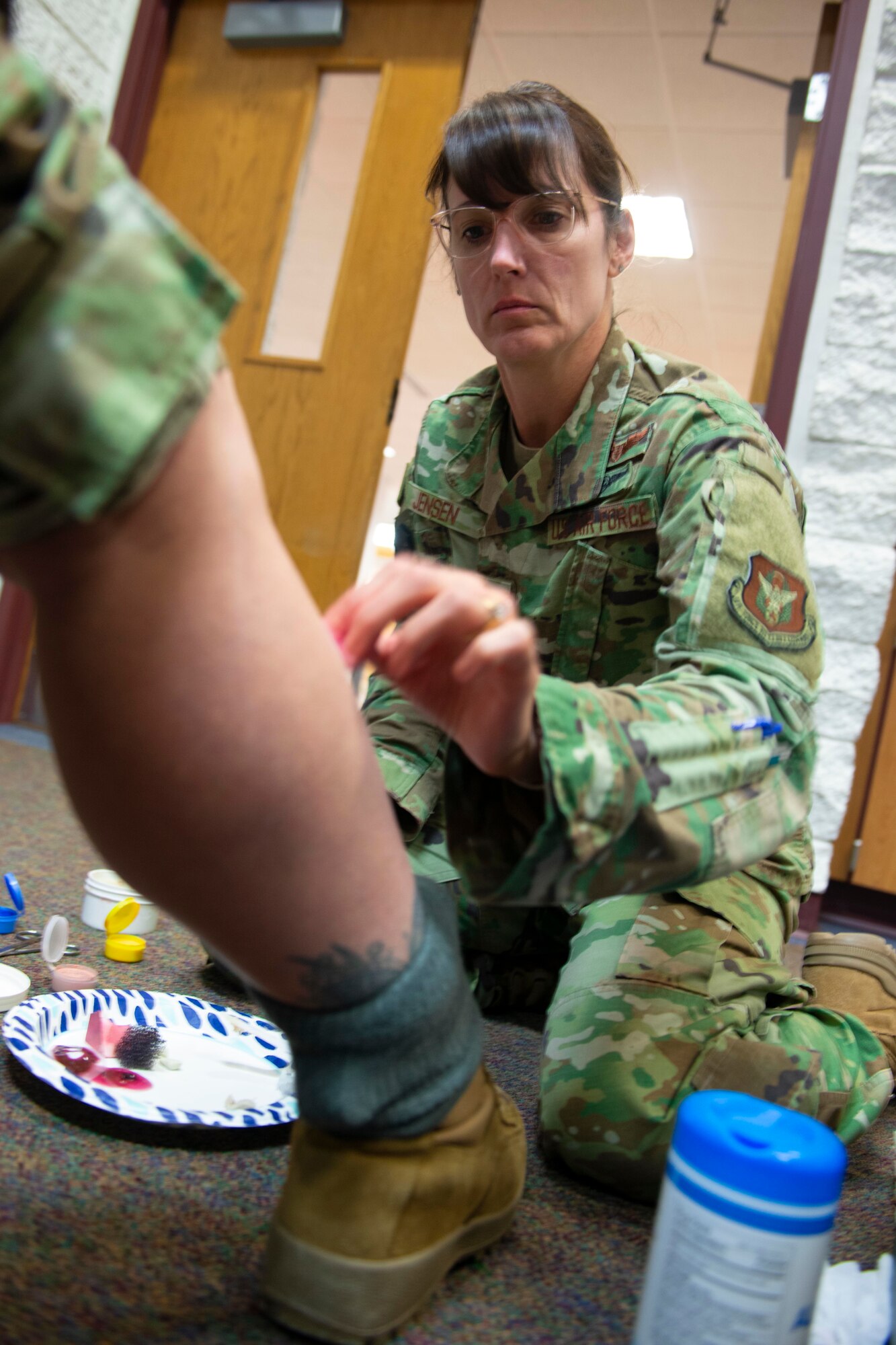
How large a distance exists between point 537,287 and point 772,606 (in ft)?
1.54

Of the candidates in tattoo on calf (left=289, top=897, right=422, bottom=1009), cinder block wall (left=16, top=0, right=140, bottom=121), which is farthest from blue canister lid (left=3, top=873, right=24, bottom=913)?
cinder block wall (left=16, top=0, right=140, bottom=121)

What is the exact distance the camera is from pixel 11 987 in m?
0.83

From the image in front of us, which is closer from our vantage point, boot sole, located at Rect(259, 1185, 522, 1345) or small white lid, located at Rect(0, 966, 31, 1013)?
boot sole, located at Rect(259, 1185, 522, 1345)

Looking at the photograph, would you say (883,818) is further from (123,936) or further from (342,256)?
(342,256)

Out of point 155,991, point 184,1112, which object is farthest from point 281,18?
point 184,1112

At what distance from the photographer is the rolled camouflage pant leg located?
2.39ft

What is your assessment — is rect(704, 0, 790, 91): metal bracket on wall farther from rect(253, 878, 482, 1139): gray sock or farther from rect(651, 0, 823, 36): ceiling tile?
rect(253, 878, 482, 1139): gray sock

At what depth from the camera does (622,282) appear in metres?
1.50

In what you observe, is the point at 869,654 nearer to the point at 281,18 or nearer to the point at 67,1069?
the point at 67,1069

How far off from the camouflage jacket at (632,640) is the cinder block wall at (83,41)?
1707 mm

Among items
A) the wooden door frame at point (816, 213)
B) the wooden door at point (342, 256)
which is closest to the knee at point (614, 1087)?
the wooden door frame at point (816, 213)

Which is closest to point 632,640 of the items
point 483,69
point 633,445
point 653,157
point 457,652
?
point 633,445

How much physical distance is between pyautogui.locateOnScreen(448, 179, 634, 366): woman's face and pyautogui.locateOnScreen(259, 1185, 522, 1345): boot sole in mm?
815

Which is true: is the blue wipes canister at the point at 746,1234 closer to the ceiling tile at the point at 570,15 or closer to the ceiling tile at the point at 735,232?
the ceiling tile at the point at 570,15
